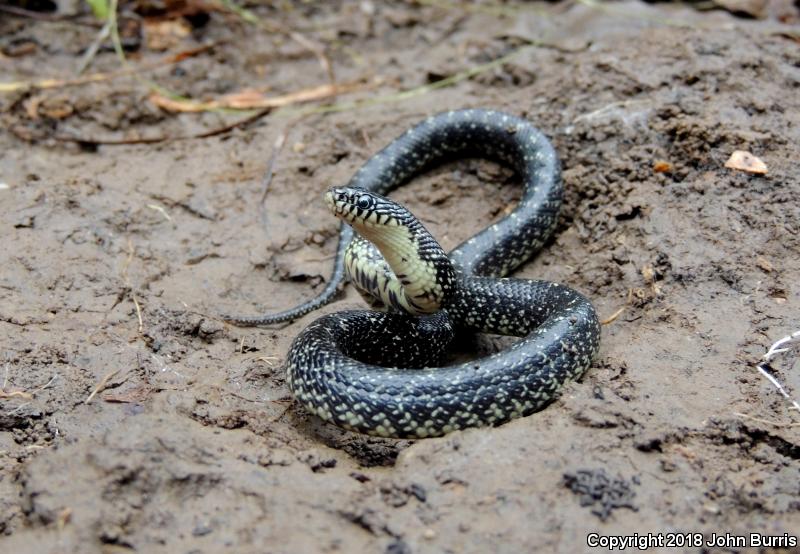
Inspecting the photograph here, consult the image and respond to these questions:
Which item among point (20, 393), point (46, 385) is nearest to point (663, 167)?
point (46, 385)

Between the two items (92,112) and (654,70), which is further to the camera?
(92,112)

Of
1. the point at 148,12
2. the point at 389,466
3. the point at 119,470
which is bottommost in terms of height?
the point at 389,466

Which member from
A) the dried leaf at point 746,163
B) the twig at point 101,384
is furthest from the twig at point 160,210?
the dried leaf at point 746,163

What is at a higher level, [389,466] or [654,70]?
[654,70]

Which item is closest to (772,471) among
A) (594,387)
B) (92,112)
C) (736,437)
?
(736,437)

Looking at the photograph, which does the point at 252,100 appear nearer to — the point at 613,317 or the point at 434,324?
the point at 434,324

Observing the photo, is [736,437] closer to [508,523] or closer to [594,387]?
[594,387]

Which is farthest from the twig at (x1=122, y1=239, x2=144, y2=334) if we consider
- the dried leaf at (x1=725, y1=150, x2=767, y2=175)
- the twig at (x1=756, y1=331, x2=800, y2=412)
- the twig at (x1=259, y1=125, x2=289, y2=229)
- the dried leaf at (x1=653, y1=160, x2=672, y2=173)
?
the dried leaf at (x1=725, y1=150, x2=767, y2=175)
